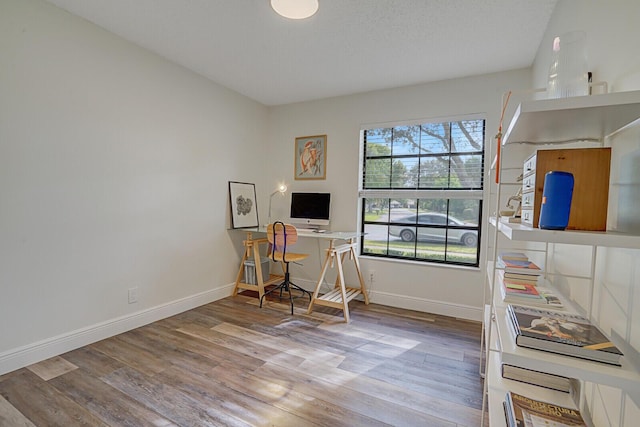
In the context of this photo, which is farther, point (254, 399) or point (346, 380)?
point (346, 380)

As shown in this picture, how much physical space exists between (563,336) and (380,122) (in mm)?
2849

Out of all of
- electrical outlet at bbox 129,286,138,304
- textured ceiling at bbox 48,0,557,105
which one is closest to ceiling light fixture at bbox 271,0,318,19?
textured ceiling at bbox 48,0,557,105

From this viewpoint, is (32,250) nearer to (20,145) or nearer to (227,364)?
(20,145)

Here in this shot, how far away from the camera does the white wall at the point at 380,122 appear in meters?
2.89

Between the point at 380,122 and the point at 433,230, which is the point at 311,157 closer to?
the point at 380,122

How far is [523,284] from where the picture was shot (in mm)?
1462

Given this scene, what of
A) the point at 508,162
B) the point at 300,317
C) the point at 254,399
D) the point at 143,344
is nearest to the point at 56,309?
the point at 143,344

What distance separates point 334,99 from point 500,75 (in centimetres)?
175

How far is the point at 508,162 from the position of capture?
8.85 feet

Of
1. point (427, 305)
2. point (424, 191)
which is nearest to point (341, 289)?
point (427, 305)

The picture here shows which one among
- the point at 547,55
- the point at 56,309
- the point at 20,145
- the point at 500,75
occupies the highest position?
the point at 500,75

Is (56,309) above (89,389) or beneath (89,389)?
above

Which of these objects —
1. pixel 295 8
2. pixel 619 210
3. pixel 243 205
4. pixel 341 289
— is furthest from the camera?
pixel 243 205

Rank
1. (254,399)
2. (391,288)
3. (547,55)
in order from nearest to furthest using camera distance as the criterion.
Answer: (254,399) → (547,55) → (391,288)
